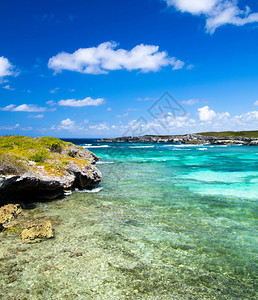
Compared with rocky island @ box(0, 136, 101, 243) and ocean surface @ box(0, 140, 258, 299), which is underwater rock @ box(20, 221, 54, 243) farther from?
ocean surface @ box(0, 140, 258, 299)

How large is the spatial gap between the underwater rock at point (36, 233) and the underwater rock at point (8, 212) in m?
1.50

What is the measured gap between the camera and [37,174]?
1234cm

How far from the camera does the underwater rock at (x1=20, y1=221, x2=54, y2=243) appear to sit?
24.7 feet

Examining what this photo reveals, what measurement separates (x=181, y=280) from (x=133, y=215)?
4968 mm

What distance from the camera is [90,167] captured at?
1708 centimetres

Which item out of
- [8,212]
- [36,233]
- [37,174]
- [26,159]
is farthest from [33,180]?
[36,233]

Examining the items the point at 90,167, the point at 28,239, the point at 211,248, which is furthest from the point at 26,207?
the point at 211,248

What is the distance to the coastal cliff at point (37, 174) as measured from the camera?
11.1 m

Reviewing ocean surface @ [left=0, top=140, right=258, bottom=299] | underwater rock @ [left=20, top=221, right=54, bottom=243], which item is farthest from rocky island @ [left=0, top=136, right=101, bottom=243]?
ocean surface @ [left=0, top=140, right=258, bottom=299]

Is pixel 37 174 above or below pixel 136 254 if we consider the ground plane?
above

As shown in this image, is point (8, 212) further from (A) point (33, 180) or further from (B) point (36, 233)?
(B) point (36, 233)

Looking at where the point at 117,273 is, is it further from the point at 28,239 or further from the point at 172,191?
the point at 172,191

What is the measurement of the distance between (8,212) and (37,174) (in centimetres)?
304

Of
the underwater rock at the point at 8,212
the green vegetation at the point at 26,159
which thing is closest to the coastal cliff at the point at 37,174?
the green vegetation at the point at 26,159
